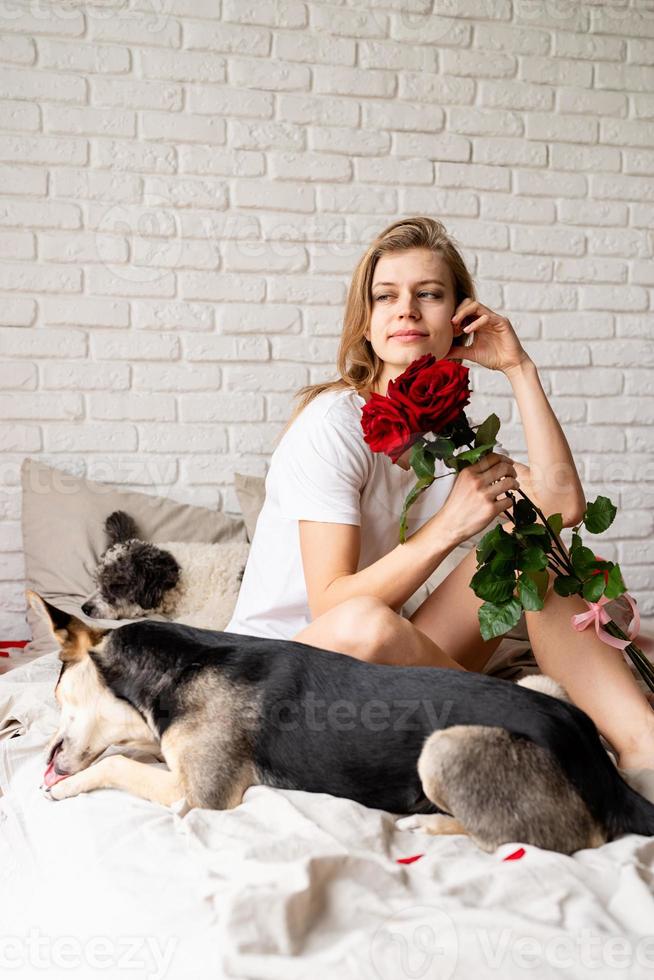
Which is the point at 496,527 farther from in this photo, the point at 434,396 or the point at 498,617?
the point at 434,396

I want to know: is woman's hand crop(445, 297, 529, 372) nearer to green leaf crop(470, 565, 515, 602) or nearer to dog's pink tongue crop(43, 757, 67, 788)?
green leaf crop(470, 565, 515, 602)

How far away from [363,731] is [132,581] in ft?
4.88

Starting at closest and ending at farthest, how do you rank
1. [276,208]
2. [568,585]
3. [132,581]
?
[568,585] < [132,581] < [276,208]

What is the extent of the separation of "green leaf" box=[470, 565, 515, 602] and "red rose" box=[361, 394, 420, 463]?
27 centimetres

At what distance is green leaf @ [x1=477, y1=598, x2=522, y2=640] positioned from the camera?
1.65m

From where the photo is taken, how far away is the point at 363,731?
146 centimetres

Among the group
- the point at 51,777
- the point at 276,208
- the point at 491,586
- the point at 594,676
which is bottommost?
the point at 51,777

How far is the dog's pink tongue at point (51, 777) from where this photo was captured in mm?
1626

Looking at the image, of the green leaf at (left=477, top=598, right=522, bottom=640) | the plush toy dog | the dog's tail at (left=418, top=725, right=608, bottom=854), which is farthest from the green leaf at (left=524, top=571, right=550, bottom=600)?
the plush toy dog

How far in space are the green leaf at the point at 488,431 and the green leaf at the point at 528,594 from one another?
257 mm

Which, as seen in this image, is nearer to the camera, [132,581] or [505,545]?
[505,545]

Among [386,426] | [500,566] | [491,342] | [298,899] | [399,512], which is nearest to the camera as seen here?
[298,899]

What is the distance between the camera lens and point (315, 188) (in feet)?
11.4

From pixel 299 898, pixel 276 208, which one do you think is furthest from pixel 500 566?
pixel 276 208
